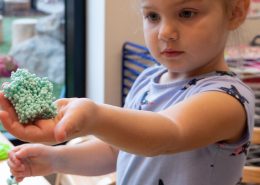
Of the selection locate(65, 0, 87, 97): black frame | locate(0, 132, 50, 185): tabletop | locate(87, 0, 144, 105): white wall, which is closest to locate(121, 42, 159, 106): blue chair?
locate(87, 0, 144, 105): white wall

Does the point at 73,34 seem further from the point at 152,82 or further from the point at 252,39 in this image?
the point at 152,82

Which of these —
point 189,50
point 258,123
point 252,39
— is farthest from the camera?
point 252,39

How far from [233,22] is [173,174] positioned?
0.23 m

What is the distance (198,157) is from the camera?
23.5 inches

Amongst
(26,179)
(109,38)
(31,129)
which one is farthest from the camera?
(109,38)

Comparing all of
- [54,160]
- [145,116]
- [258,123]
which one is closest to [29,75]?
[145,116]

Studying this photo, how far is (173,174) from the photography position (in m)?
0.62

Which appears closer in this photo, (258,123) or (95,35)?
(258,123)

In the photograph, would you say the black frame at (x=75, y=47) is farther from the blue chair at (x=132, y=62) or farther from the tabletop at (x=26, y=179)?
the tabletop at (x=26, y=179)

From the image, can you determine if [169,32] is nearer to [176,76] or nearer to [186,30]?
[186,30]

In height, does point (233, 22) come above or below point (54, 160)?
above

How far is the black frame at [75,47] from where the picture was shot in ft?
5.18

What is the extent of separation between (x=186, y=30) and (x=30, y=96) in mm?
228

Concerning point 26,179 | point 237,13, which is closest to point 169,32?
point 237,13
